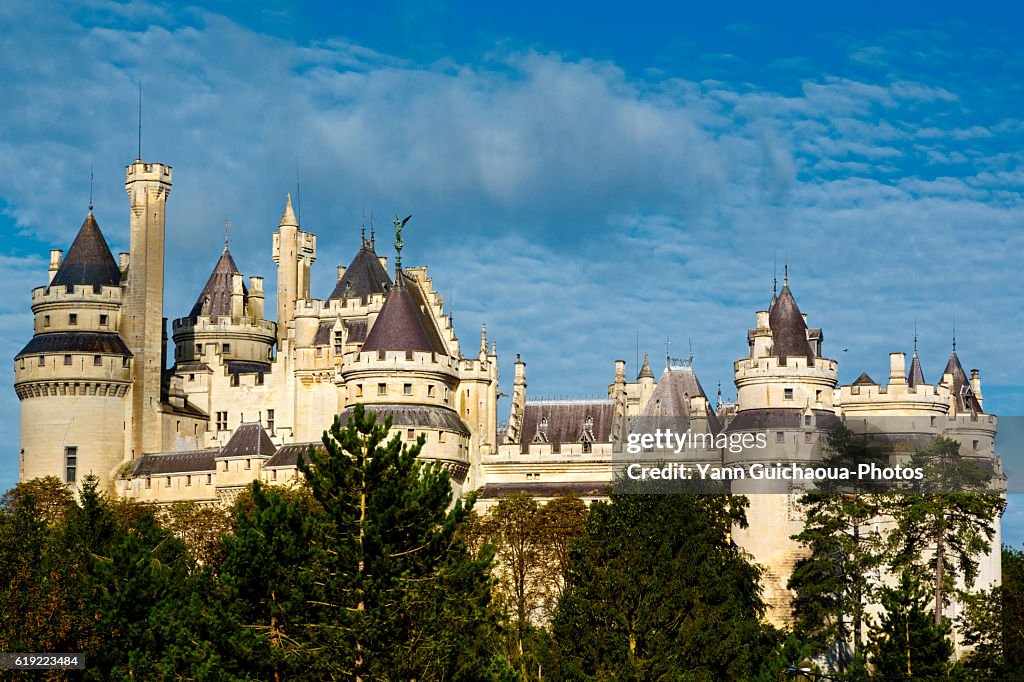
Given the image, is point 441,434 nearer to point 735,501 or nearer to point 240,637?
point 735,501

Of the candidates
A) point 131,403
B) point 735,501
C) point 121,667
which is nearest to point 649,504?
point 735,501

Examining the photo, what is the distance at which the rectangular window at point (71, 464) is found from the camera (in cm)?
8956

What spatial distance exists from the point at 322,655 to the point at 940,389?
40167 millimetres

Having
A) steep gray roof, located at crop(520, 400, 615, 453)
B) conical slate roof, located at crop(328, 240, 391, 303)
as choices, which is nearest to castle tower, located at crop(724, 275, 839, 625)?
steep gray roof, located at crop(520, 400, 615, 453)

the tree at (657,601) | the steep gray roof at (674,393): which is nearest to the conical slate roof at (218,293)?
the steep gray roof at (674,393)

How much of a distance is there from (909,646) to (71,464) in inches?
1625

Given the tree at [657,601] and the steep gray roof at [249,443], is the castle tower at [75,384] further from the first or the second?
the tree at [657,601]

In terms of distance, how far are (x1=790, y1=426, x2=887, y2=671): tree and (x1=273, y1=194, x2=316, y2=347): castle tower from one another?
30827mm

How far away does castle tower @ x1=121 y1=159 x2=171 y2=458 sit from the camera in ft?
301

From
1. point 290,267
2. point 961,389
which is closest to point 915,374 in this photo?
point 961,389

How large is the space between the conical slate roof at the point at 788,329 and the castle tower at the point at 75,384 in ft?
97.2

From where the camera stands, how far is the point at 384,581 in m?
53.2

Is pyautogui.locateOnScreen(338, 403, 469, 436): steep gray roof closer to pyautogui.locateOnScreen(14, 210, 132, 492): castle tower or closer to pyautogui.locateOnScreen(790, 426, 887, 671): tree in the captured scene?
pyautogui.locateOnScreen(14, 210, 132, 492): castle tower

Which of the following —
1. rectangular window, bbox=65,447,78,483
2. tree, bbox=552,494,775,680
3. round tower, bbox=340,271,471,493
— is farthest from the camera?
rectangular window, bbox=65,447,78,483
